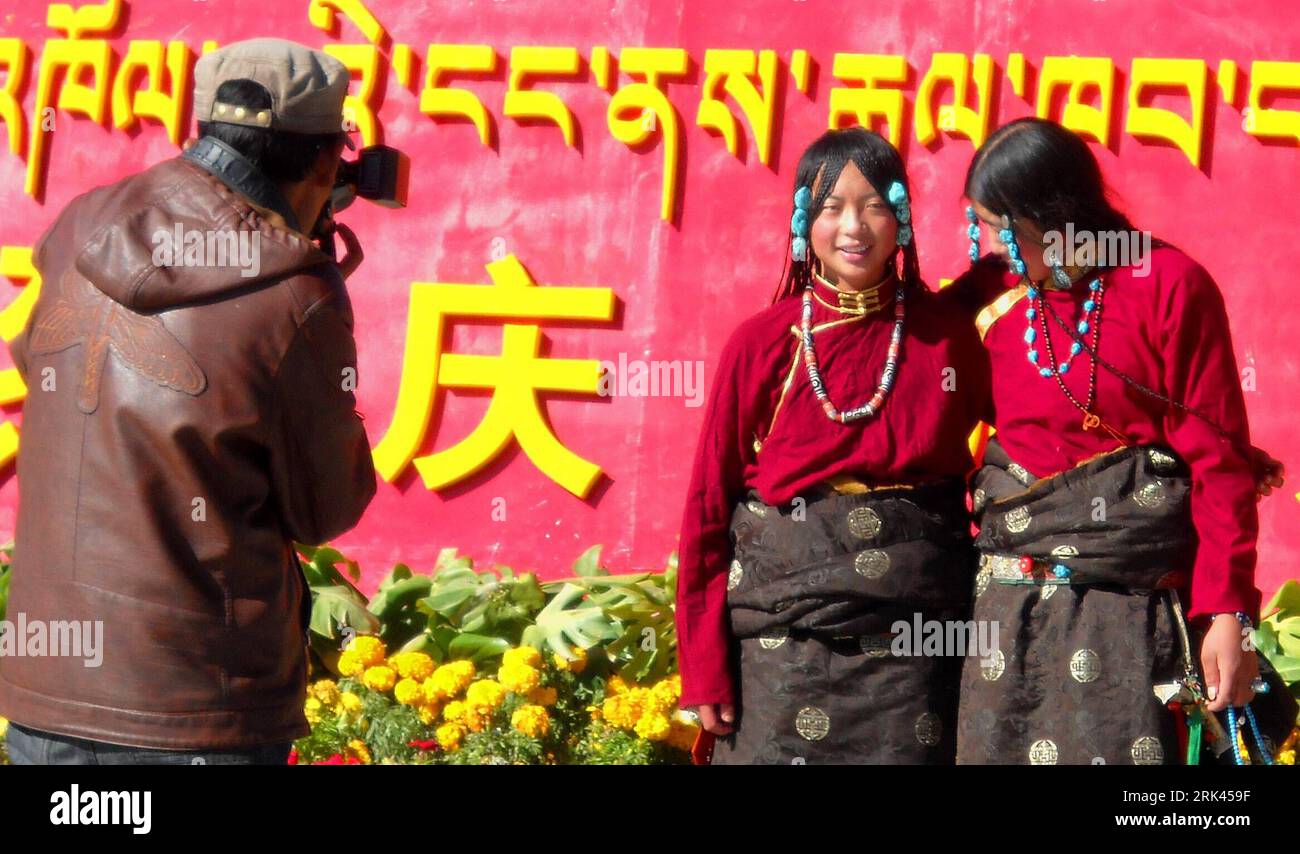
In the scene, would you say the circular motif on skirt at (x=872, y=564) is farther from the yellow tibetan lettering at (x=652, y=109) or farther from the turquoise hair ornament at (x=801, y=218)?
the yellow tibetan lettering at (x=652, y=109)

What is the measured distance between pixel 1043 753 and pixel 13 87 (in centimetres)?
390

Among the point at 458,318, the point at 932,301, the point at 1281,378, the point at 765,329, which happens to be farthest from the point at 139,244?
the point at 1281,378

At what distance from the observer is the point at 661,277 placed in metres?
4.81

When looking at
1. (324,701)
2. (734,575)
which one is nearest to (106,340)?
(734,575)

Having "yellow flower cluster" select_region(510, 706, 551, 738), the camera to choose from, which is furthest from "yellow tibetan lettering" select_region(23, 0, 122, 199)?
the camera

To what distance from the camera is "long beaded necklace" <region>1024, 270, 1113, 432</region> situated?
8.57ft

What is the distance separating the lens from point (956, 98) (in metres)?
4.63

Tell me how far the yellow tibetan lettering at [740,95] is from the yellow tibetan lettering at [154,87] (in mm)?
1609

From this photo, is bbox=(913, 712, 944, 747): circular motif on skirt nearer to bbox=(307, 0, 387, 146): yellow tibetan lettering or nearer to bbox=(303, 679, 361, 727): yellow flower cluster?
bbox=(303, 679, 361, 727): yellow flower cluster

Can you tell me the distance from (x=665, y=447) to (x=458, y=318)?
0.73 metres

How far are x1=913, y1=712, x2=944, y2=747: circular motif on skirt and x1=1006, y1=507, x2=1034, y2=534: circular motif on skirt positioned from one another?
337 millimetres

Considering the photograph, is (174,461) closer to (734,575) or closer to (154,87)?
(734,575)

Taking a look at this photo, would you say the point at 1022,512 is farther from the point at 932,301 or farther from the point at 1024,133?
the point at 1024,133

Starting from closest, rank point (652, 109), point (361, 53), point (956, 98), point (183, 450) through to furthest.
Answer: point (183, 450) → point (956, 98) → point (652, 109) → point (361, 53)
